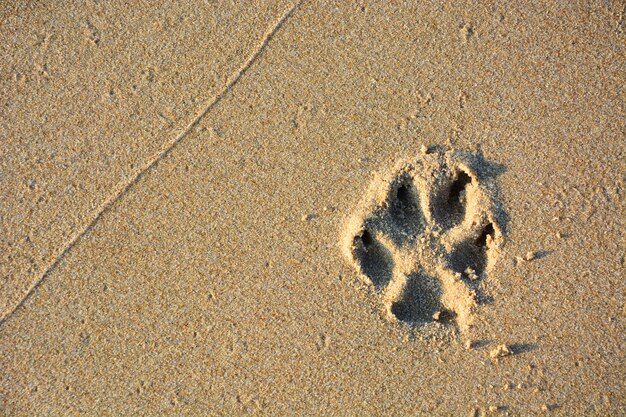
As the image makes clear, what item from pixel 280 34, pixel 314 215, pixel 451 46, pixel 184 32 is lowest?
pixel 314 215

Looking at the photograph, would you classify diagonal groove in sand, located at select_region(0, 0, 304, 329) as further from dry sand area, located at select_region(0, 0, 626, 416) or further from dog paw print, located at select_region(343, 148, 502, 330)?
dog paw print, located at select_region(343, 148, 502, 330)

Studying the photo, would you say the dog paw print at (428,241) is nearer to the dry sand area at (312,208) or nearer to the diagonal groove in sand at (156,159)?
the dry sand area at (312,208)

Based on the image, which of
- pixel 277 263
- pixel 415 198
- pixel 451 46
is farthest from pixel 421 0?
pixel 277 263

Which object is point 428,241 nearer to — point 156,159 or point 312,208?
point 312,208

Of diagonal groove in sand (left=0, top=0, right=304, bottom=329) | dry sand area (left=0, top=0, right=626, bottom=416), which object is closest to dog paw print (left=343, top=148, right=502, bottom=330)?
dry sand area (left=0, top=0, right=626, bottom=416)

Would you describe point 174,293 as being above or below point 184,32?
below

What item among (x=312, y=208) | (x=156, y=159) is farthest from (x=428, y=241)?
(x=156, y=159)

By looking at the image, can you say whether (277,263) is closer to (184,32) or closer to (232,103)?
(232,103)

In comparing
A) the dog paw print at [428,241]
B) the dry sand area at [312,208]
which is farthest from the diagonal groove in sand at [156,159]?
the dog paw print at [428,241]
